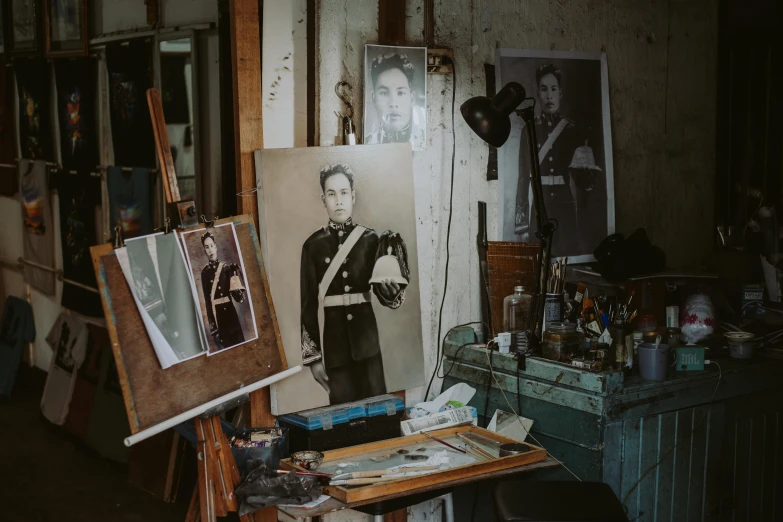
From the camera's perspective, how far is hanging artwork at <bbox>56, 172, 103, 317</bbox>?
16.5 ft

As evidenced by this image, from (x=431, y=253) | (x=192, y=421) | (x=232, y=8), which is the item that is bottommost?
(x=192, y=421)

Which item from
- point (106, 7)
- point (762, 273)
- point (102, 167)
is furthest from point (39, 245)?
point (762, 273)

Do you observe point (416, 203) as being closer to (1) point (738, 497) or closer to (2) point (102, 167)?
(1) point (738, 497)

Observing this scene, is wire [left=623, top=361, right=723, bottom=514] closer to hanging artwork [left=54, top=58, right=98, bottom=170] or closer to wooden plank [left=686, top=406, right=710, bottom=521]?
wooden plank [left=686, top=406, right=710, bottom=521]

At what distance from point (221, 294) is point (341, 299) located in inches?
20.1

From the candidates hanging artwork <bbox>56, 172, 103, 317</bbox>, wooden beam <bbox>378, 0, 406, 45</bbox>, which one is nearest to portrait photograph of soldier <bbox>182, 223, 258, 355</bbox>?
wooden beam <bbox>378, 0, 406, 45</bbox>

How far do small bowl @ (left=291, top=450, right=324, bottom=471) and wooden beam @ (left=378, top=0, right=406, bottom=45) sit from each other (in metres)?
1.54

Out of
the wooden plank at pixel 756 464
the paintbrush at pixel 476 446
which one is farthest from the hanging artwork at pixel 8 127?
the wooden plank at pixel 756 464

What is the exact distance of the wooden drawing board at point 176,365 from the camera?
Result: 7.71ft

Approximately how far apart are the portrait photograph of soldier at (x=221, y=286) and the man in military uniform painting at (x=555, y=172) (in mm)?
1330

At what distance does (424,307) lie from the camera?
10.7 feet

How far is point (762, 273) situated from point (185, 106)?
3063 mm

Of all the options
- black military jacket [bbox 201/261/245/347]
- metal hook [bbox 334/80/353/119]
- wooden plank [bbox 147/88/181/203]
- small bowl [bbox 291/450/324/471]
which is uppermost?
metal hook [bbox 334/80/353/119]

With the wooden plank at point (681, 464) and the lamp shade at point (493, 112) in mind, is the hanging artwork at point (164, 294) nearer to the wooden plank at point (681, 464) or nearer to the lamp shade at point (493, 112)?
the lamp shade at point (493, 112)
